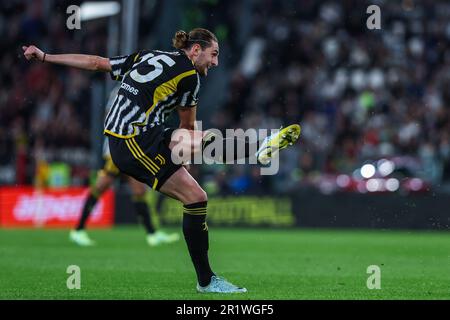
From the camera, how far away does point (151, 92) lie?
26.6 ft

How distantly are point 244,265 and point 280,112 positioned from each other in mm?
11837

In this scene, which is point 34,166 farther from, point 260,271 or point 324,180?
point 260,271

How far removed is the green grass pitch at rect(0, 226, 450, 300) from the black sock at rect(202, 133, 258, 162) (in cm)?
117

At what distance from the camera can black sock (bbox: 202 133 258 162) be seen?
8.01m

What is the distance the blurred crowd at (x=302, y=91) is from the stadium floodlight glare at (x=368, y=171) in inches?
10.6

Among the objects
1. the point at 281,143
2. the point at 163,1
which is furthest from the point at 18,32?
the point at 281,143

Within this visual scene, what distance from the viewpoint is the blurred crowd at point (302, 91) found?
21.1 metres

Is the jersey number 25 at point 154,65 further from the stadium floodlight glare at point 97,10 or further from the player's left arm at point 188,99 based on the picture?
the stadium floodlight glare at point 97,10

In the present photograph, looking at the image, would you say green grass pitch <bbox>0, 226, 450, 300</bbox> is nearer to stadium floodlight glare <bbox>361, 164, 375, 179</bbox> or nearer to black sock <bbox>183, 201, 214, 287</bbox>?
black sock <bbox>183, 201, 214, 287</bbox>

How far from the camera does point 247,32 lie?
24.8 meters

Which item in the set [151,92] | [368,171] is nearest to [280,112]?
[368,171]

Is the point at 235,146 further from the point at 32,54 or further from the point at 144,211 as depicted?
the point at 144,211

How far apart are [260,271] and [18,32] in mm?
17820

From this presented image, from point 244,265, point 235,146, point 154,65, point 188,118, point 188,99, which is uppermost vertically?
point 154,65
